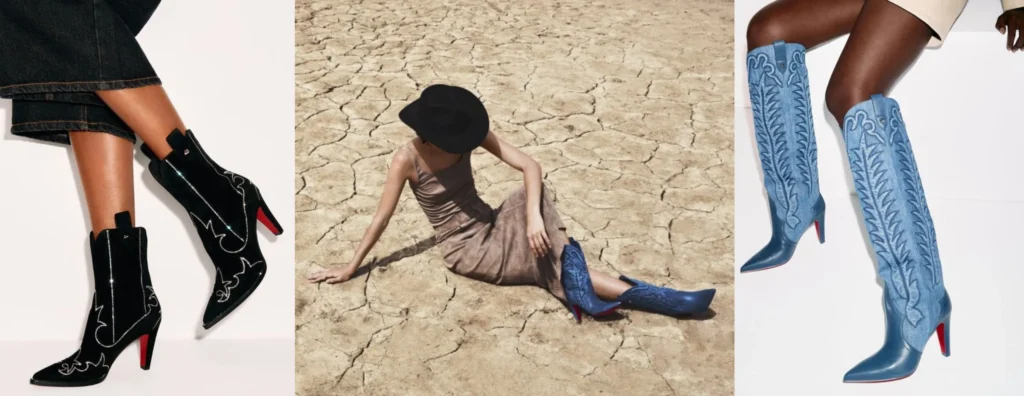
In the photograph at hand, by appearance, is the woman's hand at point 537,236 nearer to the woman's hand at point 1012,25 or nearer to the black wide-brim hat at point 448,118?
the black wide-brim hat at point 448,118

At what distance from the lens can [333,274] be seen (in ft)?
7.18

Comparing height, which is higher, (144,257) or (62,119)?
(62,119)

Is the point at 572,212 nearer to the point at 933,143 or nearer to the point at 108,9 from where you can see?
the point at 933,143

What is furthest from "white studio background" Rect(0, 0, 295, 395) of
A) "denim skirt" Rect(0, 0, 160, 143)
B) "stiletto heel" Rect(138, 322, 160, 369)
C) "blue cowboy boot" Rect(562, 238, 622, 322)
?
"blue cowboy boot" Rect(562, 238, 622, 322)

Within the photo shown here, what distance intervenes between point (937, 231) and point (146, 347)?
1987 mm

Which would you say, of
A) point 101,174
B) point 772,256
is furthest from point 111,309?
point 772,256

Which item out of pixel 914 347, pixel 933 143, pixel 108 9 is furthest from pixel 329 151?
pixel 933 143

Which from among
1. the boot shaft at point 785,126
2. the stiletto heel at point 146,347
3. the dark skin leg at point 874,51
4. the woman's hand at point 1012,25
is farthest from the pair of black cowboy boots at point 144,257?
the woman's hand at point 1012,25

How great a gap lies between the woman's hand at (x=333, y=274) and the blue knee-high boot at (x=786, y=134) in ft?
3.55

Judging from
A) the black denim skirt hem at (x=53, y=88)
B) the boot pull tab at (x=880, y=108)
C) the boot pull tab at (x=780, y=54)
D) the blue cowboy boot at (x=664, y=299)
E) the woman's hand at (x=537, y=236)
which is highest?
the boot pull tab at (x=780, y=54)

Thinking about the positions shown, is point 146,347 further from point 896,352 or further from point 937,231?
point 937,231

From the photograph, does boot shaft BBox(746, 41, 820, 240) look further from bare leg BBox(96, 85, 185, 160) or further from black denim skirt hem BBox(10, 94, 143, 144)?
black denim skirt hem BBox(10, 94, 143, 144)

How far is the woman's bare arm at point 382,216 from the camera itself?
2.20 metres

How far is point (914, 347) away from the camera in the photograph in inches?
72.8
